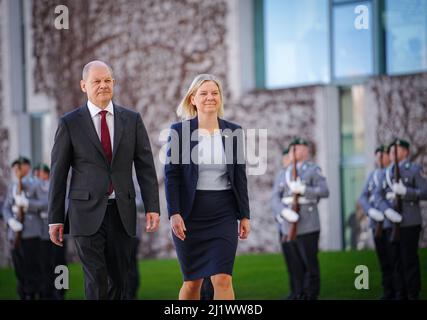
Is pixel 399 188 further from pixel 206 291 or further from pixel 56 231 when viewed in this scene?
pixel 56 231

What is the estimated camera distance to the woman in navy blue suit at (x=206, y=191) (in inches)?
247

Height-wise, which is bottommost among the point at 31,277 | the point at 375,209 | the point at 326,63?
the point at 31,277

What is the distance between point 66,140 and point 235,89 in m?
8.24

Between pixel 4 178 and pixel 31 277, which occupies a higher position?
pixel 4 178

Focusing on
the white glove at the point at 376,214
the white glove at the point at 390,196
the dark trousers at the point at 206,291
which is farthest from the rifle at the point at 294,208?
the dark trousers at the point at 206,291

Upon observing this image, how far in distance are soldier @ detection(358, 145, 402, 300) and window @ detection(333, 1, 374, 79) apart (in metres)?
2.87

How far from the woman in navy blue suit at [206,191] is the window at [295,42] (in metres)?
7.01

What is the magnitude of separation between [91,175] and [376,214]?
4473 mm
